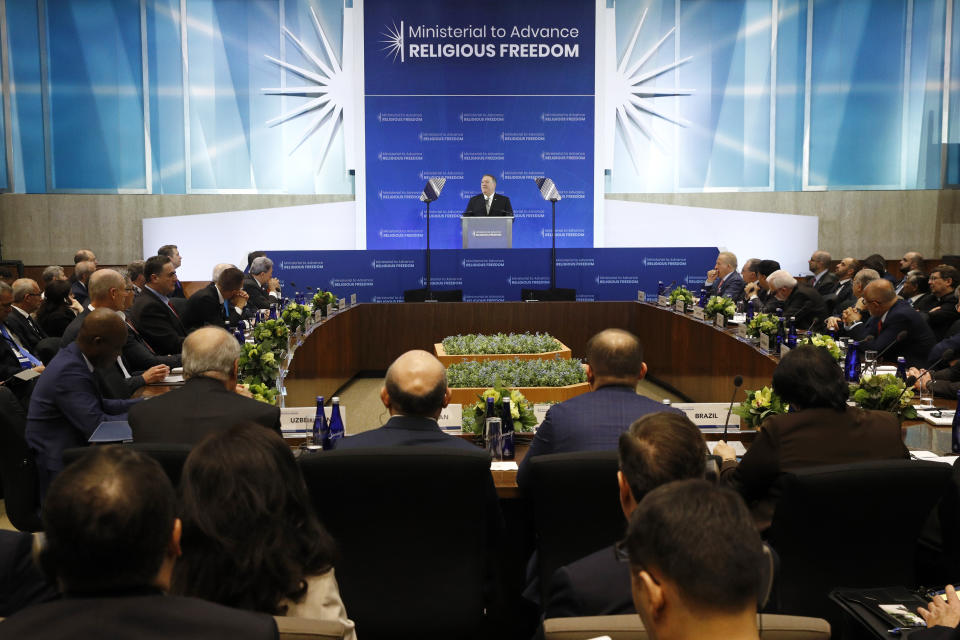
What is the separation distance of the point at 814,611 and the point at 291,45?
440 inches

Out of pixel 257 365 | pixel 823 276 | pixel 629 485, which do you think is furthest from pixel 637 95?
pixel 629 485

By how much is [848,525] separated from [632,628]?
121 cm

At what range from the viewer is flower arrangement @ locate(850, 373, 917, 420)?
11.0 feet

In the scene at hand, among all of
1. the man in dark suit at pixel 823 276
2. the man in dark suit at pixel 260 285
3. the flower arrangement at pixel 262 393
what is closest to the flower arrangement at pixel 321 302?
the man in dark suit at pixel 260 285

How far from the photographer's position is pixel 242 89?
39.6ft

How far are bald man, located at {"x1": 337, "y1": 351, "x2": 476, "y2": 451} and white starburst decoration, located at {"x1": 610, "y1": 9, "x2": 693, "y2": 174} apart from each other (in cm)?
1000

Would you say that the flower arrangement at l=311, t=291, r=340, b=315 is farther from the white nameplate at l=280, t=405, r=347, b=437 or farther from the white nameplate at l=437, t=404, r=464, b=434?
the white nameplate at l=437, t=404, r=464, b=434

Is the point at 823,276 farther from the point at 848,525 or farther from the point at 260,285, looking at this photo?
the point at 848,525

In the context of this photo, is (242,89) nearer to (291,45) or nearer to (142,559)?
(291,45)

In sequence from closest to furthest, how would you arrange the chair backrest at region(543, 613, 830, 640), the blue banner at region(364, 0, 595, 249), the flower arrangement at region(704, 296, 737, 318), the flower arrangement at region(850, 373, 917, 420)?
the chair backrest at region(543, 613, 830, 640) < the flower arrangement at region(850, 373, 917, 420) < the flower arrangement at region(704, 296, 737, 318) < the blue banner at region(364, 0, 595, 249)

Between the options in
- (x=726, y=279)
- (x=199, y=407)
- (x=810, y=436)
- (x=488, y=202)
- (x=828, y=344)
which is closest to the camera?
(x=810, y=436)

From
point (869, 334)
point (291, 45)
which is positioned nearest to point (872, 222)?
point (869, 334)

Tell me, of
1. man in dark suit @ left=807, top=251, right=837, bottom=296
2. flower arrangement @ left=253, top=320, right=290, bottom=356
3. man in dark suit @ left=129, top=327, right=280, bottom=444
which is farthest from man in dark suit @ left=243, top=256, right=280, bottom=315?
man in dark suit @ left=807, top=251, right=837, bottom=296

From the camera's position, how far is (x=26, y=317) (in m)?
5.67
